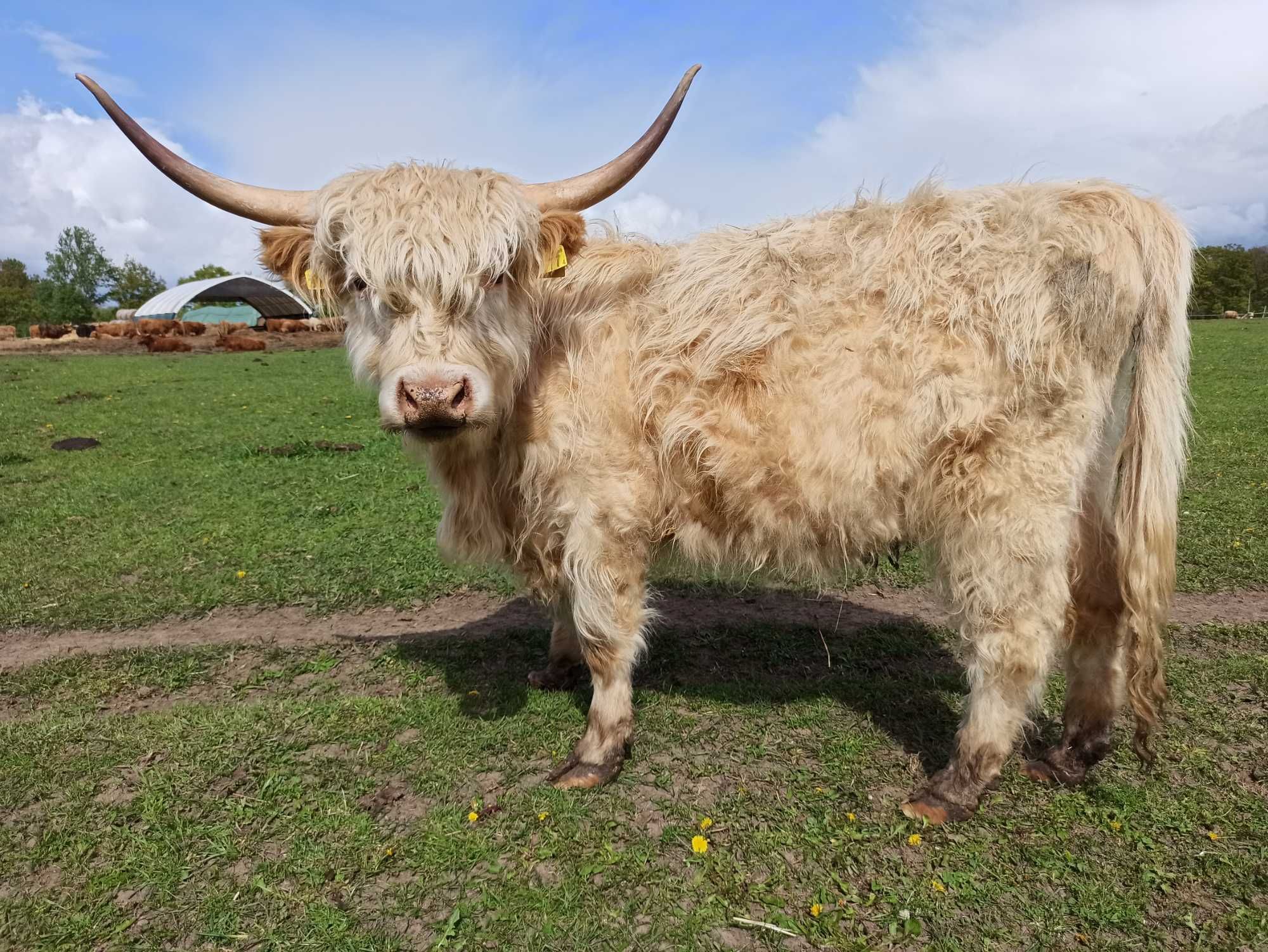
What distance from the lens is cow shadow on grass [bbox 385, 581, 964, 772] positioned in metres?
3.85

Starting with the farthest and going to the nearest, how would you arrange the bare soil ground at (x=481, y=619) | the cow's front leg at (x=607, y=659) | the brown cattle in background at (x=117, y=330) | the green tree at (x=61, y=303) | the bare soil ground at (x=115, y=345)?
the green tree at (x=61, y=303) < the brown cattle in background at (x=117, y=330) < the bare soil ground at (x=115, y=345) < the bare soil ground at (x=481, y=619) < the cow's front leg at (x=607, y=659)

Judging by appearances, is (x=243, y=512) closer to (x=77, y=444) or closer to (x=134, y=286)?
(x=77, y=444)

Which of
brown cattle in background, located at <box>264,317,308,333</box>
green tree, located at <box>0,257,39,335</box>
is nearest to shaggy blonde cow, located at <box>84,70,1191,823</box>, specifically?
brown cattle in background, located at <box>264,317,308,333</box>

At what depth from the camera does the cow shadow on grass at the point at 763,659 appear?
385cm

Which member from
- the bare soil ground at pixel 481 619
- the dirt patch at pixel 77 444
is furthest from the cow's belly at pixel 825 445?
the dirt patch at pixel 77 444

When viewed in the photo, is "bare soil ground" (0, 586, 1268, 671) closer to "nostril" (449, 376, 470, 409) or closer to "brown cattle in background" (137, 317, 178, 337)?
"nostril" (449, 376, 470, 409)

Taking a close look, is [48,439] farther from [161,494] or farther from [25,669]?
[25,669]

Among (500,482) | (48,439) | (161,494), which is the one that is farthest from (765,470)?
(48,439)

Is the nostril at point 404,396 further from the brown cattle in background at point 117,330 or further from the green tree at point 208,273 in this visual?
the green tree at point 208,273

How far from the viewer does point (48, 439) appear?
10.1m

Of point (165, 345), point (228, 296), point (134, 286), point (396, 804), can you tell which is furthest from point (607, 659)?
point (134, 286)

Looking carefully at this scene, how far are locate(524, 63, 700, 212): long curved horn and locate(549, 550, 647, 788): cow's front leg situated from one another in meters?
1.62

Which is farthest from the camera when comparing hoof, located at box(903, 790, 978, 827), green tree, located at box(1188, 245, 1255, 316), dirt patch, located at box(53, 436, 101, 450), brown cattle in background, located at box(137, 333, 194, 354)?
green tree, located at box(1188, 245, 1255, 316)

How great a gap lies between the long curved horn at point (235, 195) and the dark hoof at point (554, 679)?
2.55 meters
